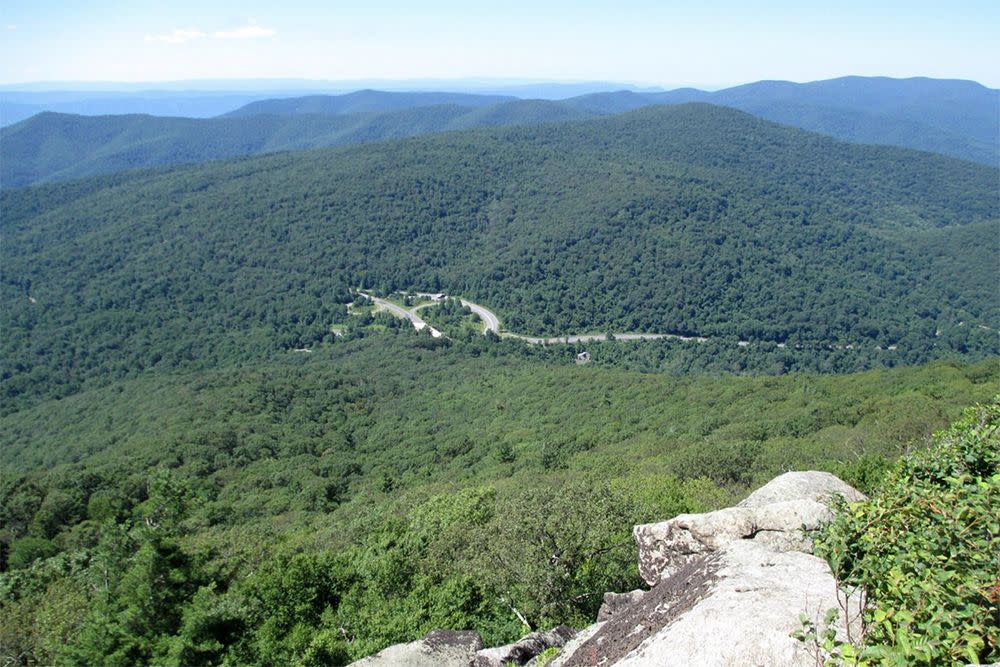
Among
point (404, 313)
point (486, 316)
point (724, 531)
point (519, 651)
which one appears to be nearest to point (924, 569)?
point (724, 531)

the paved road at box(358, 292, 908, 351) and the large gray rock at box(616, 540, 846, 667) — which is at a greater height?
the large gray rock at box(616, 540, 846, 667)

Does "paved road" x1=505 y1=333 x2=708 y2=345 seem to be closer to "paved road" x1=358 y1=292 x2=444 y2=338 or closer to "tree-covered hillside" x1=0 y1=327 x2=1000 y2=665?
"paved road" x1=358 y1=292 x2=444 y2=338

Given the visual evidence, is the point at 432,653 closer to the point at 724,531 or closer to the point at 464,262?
the point at 724,531

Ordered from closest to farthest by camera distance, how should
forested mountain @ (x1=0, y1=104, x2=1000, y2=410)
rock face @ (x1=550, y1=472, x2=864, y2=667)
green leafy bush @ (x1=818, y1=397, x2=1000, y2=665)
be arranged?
green leafy bush @ (x1=818, y1=397, x2=1000, y2=665), rock face @ (x1=550, y1=472, x2=864, y2=667), forested mountain @ (x1=0, y1=104, x2=1000, y2=410)

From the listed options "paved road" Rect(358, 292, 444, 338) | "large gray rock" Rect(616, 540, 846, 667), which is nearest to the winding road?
"paved road" Rect(358, 292, 444, 338)

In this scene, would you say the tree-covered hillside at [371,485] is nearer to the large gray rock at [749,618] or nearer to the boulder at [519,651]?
the boulder at [519,651]

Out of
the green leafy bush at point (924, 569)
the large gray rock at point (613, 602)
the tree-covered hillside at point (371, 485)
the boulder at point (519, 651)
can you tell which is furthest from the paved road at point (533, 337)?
the green leafy bush at point (924, 569)

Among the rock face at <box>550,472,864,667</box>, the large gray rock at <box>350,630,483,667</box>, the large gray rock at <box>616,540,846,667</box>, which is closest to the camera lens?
the large gray rock at <box>616,540,846,667</box>

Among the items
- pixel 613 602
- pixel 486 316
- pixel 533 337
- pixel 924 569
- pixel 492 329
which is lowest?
pixel 533 337
